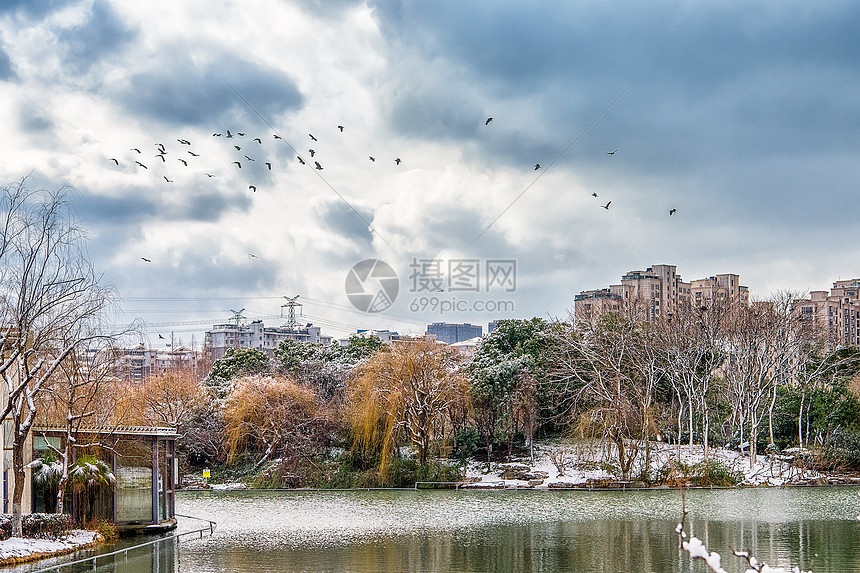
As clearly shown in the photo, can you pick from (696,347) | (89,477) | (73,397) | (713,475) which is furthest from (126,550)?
(696,347)

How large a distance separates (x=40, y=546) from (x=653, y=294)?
68739mm

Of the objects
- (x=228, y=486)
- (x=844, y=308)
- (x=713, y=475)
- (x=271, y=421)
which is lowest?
(x=228, y=486)

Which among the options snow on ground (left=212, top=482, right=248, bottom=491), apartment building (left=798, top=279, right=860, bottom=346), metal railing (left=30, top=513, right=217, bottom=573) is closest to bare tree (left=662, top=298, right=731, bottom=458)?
snow on ground (left=212, top=482, right=248, bottom=491)

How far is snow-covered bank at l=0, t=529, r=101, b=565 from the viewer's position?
13331 mm

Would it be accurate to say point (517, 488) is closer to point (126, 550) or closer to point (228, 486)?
point (228, 486)

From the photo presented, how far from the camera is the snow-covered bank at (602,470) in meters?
27.6

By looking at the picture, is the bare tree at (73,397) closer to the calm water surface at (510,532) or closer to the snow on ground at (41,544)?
the snow on ground at (41,544)

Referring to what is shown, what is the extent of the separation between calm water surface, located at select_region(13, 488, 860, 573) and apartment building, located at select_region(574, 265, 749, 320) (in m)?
9.53

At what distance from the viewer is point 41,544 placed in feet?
47.1

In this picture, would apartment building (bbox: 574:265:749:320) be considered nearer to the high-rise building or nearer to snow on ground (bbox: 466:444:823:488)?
snow on ground (bbox: 466:444:823:488)

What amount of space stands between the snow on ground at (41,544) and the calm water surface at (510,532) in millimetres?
1410

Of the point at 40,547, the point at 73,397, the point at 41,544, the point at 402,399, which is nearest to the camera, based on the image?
the point at 40,547

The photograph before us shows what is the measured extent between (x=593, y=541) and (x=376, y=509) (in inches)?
317

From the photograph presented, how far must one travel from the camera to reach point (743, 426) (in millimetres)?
30906
